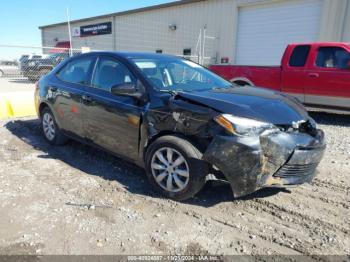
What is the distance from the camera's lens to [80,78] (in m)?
4.55

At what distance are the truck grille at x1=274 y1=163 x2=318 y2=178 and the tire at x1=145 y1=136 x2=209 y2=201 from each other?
0.73 m

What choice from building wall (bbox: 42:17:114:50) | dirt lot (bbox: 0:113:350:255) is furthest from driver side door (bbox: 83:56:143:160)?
building wall (bbox: 42:17:114:50)

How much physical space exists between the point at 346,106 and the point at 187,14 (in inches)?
541

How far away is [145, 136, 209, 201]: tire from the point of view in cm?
312

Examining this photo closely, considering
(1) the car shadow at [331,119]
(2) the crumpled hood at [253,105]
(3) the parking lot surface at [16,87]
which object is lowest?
(3) the parking lot surface at [16,87]

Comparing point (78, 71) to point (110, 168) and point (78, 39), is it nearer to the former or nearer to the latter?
point (110, 168)

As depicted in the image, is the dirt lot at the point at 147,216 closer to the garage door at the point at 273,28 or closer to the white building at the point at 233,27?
the white building at the point at 233,27

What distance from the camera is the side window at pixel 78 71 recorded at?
175 inches

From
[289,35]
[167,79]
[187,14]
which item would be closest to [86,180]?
[167,79]

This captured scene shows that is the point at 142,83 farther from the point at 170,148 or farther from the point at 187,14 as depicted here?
the point at 187,14

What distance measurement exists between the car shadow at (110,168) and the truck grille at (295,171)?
513 mm

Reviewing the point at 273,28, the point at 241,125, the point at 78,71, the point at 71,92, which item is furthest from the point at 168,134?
the point at 273,28

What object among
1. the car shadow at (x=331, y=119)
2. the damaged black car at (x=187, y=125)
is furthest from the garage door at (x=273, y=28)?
the damaged black car at (x=187, y=125)

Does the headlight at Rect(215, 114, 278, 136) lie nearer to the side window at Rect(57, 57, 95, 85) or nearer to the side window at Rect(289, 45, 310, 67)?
the side window at Rect(57, 57, 95, 85)
